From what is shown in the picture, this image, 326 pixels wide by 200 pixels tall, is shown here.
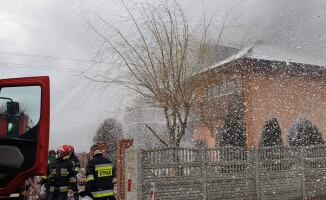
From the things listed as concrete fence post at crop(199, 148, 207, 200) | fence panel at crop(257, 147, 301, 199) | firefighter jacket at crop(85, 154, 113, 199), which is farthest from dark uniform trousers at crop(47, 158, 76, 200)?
fence panel at crop(257, 147, 301, 199)

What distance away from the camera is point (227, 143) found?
12320mm

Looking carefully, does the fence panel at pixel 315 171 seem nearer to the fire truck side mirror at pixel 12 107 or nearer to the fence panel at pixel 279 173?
the fence panel at pixel 279 173

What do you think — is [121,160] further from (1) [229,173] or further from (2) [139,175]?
(1) [229,173]

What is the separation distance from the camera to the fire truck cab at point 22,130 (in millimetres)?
3469

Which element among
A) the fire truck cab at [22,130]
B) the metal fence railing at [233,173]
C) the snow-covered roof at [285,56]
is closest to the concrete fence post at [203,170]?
the metal fence railing at [233,173]

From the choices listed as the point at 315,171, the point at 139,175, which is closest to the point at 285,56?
the point at 315,171

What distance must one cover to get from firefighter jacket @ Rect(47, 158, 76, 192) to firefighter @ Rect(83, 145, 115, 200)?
1.48 meters

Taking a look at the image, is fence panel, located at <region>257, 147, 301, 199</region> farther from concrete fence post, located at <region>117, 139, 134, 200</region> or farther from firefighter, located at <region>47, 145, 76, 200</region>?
firefighter, located at <region>47, 145, 76, 200</region>

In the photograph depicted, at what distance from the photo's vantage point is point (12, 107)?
3600mm

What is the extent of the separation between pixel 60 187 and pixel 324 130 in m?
14.8

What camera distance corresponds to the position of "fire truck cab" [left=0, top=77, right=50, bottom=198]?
137 inches

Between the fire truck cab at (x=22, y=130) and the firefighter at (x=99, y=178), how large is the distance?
1.67 m

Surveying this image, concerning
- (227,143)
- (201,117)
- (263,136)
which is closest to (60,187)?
(201,117)

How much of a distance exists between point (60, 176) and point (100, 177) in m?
1.69
